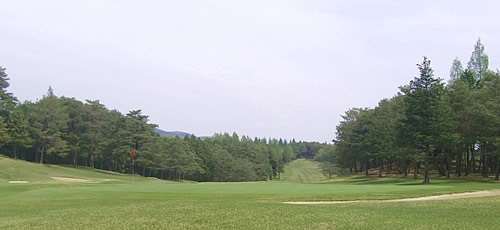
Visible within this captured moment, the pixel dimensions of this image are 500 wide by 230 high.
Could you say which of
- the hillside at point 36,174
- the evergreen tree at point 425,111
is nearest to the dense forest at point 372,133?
the evergreen tree at point 425,111

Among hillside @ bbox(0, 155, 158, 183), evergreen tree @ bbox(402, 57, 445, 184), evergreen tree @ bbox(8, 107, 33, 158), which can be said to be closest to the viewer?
evergreen tree @ bbox(402, 57, 445, 184)

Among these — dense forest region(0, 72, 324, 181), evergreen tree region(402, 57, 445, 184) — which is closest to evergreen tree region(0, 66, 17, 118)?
dense forest region(0, 72, 324, 181)

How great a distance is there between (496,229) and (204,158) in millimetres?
99768

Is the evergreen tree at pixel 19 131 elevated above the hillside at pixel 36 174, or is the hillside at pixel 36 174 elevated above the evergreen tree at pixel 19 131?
the evergreen tree at pixel 19 131

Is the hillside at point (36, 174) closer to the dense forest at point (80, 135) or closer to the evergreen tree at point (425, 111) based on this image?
the dense forest at point (80, 135)

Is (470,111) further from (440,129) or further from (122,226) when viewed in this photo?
(122,226)

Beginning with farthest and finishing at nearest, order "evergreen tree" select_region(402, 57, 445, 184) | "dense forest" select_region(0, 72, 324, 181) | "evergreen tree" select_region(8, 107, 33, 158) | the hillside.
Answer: "dense forest" select_region(0, 72, 324, 181)
"evergreen tree" select_region(8, 107, 33, 158)
the hillside
"evergreen tree" select_region(402, 57, 445, 184)

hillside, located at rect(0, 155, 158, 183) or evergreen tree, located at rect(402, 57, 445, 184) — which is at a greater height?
evergreen tree, located at rect(402, 57, 445, 184)

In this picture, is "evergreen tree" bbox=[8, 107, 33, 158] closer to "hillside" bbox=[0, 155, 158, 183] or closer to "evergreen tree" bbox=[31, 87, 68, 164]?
"evergreen tree" bbox=[31, 87, 68, 164]

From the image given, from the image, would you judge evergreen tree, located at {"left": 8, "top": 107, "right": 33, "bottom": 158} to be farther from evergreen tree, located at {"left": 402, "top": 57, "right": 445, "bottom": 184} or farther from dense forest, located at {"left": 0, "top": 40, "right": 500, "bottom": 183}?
evergreen tree, located at {"left": 402, "top": 57, "right": 445, "bottom": 184}

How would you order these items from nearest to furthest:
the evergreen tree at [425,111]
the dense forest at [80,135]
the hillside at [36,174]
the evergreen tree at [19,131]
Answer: the evergreen tree at [425,111], the hillside at [36,174], the evergreen tree at [19,131], the dense forest at [80,135]

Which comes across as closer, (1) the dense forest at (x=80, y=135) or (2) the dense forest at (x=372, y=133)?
(2) the dense forest at (x=372, y=133)

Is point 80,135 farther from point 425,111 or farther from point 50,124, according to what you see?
point 425,111

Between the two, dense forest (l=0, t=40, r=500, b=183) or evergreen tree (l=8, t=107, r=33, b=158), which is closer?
dense forest (l=0, t=40, r=500, b=183)
